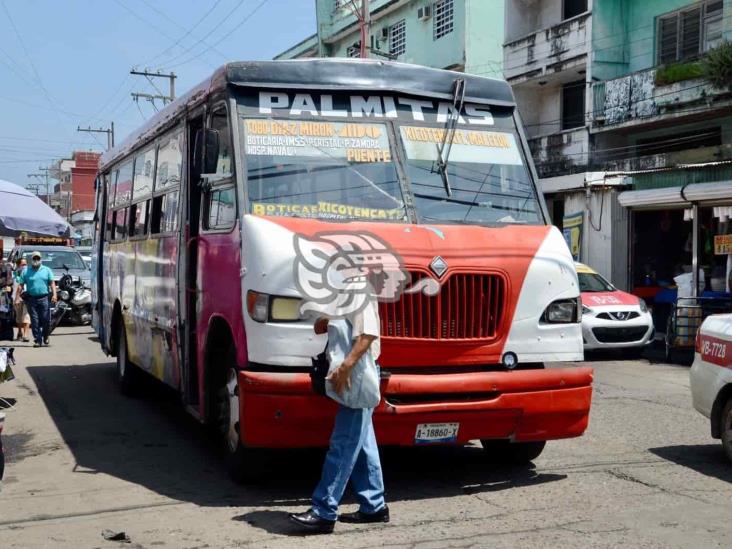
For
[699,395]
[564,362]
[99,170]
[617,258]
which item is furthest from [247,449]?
[617,258]

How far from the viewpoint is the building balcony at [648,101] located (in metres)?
21.3

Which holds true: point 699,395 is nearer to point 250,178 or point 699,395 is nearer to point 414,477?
point 414,477

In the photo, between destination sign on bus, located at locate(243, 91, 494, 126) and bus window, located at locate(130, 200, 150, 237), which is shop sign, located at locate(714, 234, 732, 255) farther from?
destination sign on bus, located at locate(243, 91, 494, 126)

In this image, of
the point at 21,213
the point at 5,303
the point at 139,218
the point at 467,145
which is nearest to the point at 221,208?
the point at 467,145

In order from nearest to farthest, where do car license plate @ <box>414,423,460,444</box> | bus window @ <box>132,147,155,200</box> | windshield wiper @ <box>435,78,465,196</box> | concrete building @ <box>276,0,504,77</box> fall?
car license plate @ <box>414,423,460,444</box>
windshield wiper @ <box>435,78,465,196</box>
bus window @ <box>132,147,155,200</box>
concrete building @ <box>276,0,504,77</box>

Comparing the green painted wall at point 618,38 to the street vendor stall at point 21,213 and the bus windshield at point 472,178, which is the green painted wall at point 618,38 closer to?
the street vendor stall at point 21,213

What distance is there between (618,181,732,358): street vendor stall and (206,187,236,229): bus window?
10687 mm

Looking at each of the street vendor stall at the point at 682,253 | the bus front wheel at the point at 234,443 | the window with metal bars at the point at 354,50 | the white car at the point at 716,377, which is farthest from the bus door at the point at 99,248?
the window with metal bars at the point at 354,50

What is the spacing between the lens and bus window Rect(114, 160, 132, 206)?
10.8 metres

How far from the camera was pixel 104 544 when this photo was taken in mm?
5242

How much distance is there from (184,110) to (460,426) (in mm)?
3704

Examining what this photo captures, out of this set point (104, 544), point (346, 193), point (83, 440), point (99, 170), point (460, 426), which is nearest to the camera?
point (104, 544)

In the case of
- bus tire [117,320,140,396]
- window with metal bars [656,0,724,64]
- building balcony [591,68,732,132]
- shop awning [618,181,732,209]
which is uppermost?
window with metal bars [656,0,724,64]

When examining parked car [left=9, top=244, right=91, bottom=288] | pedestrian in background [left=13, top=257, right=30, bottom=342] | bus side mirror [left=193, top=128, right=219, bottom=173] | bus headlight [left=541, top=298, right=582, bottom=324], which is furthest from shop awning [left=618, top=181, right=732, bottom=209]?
bus side mirror [left=193, top=128, right=219, bottom=173]
